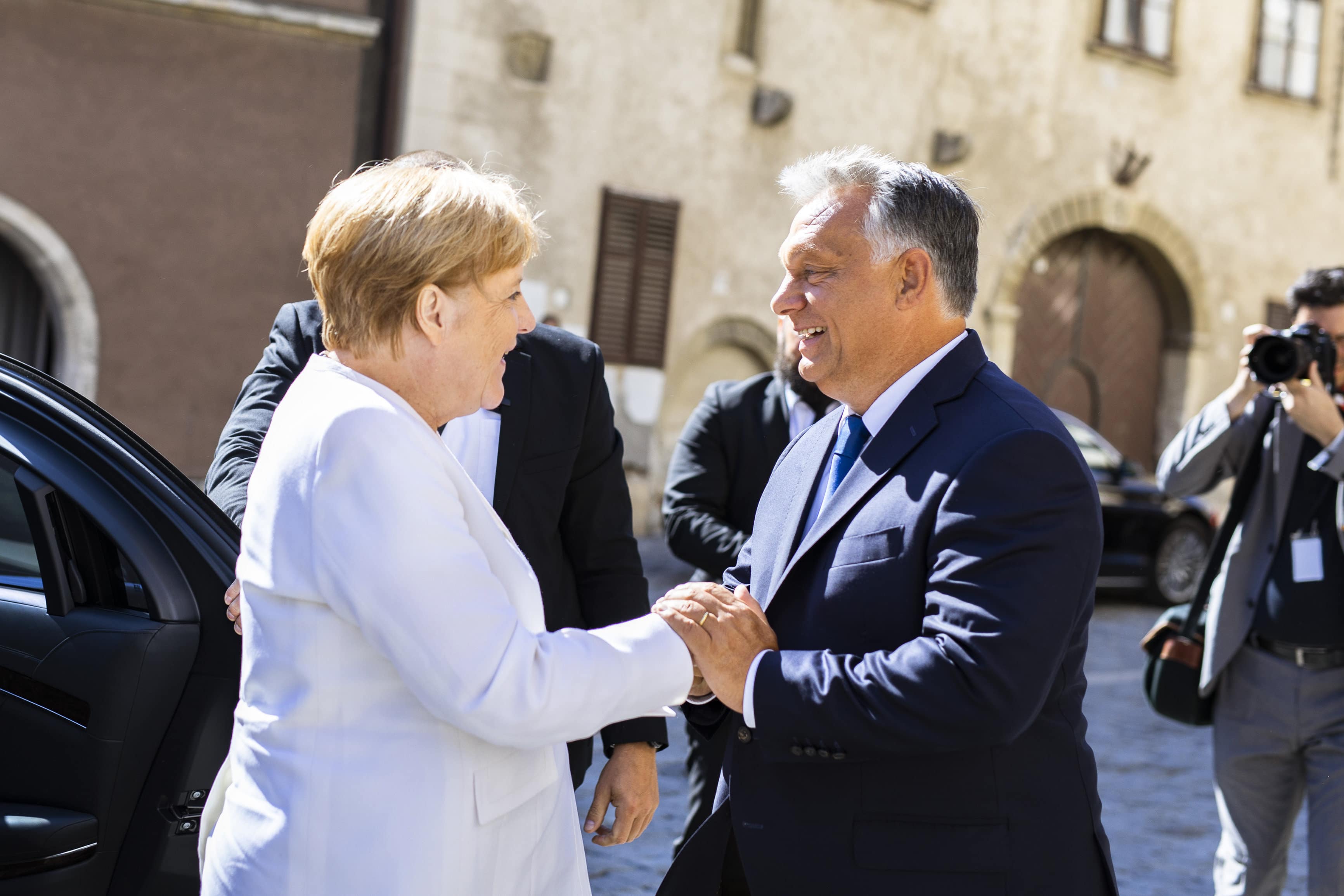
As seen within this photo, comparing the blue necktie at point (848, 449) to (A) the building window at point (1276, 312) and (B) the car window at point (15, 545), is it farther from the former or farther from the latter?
(A) the building window at point (1276, 312)

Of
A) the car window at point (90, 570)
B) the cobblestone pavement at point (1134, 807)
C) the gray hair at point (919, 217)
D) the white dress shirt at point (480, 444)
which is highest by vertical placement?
the gray hair at point (919, 217)

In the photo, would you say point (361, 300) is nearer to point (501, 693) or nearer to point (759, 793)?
point (501, 693)

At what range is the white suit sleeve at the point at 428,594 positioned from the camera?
1.68 meters

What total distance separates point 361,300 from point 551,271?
12107 mm

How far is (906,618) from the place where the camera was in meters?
2.10

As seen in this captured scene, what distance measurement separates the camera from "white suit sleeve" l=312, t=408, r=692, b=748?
1.68m

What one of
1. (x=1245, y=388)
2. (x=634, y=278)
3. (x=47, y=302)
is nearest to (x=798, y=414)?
(x=1245, y=388)

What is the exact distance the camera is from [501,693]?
1701 mm

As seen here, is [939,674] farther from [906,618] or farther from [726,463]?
[726,463]

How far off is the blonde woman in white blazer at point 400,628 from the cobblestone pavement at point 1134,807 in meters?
2.78

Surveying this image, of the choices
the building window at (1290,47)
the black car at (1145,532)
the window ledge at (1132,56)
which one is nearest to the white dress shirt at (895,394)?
the black car at (1145,532)

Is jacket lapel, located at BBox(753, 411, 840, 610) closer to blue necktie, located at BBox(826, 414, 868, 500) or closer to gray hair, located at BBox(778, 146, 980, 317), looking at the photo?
blue necktie, located at BBox(826, 414, 868, 500)

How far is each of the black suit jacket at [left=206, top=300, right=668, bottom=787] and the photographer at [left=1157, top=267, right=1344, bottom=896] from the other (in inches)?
73.9

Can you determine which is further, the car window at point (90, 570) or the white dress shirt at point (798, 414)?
the white dress shirt at point (798, 414)
